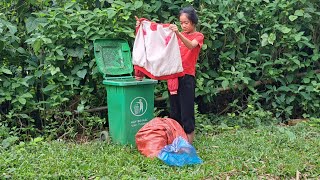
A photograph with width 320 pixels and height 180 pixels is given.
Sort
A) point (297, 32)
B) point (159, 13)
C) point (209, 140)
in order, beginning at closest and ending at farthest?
point (209, 140) → point (159, 13) → point (297, 32)

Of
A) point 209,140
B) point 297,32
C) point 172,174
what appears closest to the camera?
point 172,174

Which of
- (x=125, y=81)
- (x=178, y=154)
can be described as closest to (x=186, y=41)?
(x=125, y=81)

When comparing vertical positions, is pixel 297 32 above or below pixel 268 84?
above

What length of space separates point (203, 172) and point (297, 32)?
331cm

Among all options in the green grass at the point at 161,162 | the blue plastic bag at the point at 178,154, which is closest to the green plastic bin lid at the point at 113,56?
the green grass at the point at 161,162

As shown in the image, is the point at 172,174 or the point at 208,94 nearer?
the point at 172,174

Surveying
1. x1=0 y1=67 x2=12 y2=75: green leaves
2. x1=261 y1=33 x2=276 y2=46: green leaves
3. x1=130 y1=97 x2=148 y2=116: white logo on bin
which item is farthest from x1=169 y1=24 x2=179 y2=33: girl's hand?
x1=261 y1=33 x2=276 y2=46: green leaves

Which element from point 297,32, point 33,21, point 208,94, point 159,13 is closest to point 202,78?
point 208,94

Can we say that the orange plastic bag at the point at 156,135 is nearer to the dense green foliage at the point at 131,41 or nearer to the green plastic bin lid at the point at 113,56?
the green plastic bin lid at the point at 113,56

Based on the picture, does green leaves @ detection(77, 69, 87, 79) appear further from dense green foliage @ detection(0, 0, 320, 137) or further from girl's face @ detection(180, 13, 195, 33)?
girl's face @ detection(180, 13, 195, 33)

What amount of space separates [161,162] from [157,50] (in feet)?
3.67

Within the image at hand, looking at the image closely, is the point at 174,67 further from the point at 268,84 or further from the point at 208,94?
the point at 268,84

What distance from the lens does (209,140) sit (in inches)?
201

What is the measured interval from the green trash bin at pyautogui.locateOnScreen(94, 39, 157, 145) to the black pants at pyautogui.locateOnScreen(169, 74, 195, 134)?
0.31 metres
